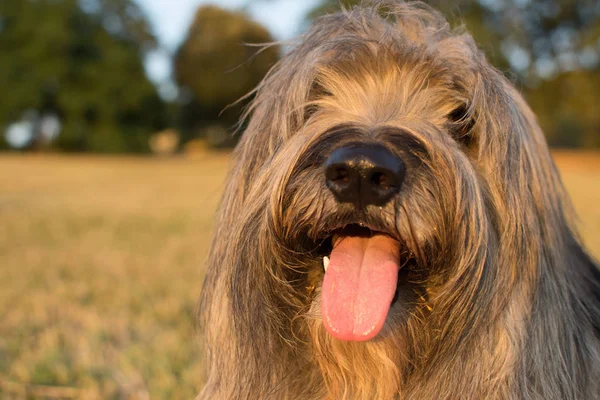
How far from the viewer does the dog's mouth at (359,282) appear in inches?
91.7

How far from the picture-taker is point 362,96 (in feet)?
8.75

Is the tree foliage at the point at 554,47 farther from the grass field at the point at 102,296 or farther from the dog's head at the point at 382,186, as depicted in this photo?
the dog's head at the point at 382,186

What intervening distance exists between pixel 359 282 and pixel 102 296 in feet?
13.6

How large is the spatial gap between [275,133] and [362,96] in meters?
0.37

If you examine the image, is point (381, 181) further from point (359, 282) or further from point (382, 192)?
point (359, 282)

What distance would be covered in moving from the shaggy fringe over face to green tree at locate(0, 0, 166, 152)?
138 ft

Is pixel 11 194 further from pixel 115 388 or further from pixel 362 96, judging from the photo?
pixel 362 96

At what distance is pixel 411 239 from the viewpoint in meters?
2.20

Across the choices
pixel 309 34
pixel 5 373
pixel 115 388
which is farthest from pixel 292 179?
pixel 5 373

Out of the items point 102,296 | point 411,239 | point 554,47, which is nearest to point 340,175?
point 411,239

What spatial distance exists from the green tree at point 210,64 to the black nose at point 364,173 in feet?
132

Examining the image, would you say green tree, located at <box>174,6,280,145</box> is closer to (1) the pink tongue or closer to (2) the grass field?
(2) the grass field

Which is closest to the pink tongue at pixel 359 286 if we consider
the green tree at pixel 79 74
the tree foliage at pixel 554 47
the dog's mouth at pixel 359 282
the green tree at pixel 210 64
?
the dog's mouth at pixel 359 282

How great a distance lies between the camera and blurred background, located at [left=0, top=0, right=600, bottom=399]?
4.34 m
